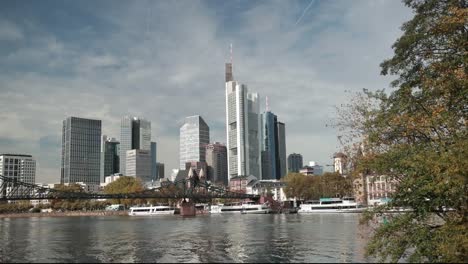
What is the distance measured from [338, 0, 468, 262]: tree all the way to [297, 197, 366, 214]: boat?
129793 millimetres

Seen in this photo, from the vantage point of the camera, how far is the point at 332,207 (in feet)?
501

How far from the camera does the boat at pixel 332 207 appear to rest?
492 ft

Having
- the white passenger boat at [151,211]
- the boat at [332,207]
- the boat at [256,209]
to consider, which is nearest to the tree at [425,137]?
the boat at [332,207]

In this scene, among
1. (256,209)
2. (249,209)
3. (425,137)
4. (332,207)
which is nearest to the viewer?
(425,137)

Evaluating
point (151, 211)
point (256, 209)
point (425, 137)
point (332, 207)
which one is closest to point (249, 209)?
point (256, 209)

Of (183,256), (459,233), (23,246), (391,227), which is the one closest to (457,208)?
(459,233)

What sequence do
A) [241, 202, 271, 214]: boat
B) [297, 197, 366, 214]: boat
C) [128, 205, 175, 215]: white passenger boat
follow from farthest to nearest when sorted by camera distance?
[128, 205, 175, 215]: white passenger boat < [241, 202, 271, 214]: boat < [297, 197, 366, 214]: boat

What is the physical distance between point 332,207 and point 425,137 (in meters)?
135

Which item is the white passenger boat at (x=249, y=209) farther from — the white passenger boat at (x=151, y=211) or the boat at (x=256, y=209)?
the white passenger boat at (x=151, y=211)

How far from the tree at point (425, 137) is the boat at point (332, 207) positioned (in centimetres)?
12979

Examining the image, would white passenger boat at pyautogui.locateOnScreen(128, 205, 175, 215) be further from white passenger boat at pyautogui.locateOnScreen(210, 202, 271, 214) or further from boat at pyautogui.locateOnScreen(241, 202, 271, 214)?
boat at pyautogui.locateOnScreen(241, 202, 271, 214)

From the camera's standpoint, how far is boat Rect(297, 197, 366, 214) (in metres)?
150

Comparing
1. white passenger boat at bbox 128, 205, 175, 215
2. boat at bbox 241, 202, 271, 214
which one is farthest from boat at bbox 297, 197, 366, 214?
white passenger boat at bbox 128, 205, 175, 215

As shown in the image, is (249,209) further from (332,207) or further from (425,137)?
(425,137)
